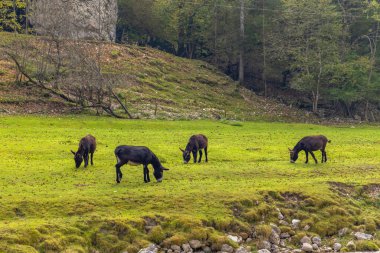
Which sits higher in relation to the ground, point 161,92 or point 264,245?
point 161,92

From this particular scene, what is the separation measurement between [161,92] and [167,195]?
151 feet

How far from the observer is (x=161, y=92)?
220ft

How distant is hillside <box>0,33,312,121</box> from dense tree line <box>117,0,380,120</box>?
581cm

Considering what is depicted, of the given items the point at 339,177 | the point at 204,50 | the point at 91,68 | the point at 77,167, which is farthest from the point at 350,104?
the point at 77,167

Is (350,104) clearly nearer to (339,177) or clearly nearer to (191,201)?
(339,177)

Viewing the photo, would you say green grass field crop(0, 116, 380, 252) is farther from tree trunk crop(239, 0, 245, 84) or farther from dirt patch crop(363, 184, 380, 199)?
tree trunk crop(239, 0, 245, 84)

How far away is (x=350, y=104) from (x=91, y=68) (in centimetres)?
4260

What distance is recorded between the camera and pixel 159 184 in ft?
79.4

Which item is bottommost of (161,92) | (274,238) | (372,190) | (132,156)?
(274,238)

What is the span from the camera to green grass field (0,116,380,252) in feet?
61.9

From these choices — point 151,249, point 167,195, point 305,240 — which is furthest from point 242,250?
point 167,195

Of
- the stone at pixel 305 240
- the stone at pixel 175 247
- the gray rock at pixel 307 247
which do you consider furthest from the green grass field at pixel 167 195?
the gray rock at pixel 307 247

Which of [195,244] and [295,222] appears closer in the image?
[195,244]

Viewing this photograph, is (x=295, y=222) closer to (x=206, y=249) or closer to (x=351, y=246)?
(x=351, y=246)
